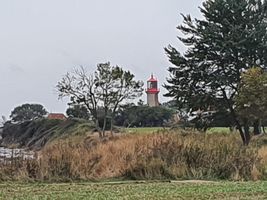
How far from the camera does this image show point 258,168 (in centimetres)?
1731

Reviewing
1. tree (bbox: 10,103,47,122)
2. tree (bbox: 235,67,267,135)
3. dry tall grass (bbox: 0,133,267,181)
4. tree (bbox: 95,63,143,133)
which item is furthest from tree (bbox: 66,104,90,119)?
tree (bbox: 10,103,47,122)

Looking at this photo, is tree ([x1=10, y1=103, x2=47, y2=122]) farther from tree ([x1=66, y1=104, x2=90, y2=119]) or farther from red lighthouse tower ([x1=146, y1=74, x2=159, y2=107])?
tree ([x1=66, y1=104, x2=90, y2=119])

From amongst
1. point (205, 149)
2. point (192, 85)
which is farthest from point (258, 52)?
point (205, 149)

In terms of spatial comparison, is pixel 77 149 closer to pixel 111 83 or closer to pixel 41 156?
pixel 41 156

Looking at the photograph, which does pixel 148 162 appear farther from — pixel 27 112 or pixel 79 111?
pixel 27 112

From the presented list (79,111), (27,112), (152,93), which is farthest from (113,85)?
(27,112)

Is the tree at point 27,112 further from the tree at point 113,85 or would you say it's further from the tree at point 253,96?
the tree at point 253,96

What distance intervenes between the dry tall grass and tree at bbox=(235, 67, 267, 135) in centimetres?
1951

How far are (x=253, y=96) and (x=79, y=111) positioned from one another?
2334 centimetres

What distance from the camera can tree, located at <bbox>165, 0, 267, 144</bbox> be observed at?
41.4m

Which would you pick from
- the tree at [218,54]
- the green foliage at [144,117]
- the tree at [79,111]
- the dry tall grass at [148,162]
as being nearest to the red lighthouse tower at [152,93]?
the green foliage at [144,117]

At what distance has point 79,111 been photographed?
5528 cm

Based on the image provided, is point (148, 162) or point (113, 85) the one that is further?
point (113, 85)

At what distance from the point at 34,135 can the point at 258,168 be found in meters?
46.9
